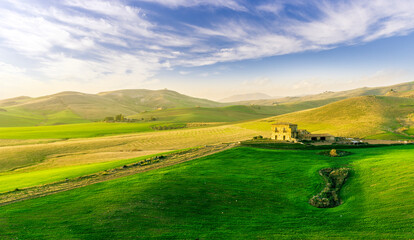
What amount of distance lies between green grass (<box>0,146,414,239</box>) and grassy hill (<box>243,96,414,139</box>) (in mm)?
58293

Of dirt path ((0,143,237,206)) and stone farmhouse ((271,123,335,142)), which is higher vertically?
stone farmhouse ((271,123,335,142))

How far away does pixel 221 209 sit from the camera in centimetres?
1978

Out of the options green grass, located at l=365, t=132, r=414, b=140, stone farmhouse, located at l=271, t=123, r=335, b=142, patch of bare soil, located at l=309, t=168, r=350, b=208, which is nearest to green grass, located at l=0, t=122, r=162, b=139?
stone farmhouse, located at l=271, t=123, r=335, b=142

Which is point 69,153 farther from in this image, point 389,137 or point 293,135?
point 389,137

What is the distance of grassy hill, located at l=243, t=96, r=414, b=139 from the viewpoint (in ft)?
252

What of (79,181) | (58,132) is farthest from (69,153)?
(58,132)

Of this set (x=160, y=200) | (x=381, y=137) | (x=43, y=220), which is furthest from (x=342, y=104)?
(x=43, y=220)

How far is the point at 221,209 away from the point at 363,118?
351 feet

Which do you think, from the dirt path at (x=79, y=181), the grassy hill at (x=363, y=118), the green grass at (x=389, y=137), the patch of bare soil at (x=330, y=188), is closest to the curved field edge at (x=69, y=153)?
the dirt path at (x=79, y=181)

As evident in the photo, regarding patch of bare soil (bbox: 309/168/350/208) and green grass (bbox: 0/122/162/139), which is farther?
green grass (bbox: 0/122/162/139)

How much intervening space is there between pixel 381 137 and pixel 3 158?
4152 inches

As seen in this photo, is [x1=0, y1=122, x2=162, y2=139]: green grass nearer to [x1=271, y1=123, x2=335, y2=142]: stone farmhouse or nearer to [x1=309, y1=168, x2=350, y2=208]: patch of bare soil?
[x1=271, y1=123, x2=335, y2=142]: stone farmhouse

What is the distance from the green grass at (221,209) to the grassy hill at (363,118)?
58.3 metres

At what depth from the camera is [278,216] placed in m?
18.4
